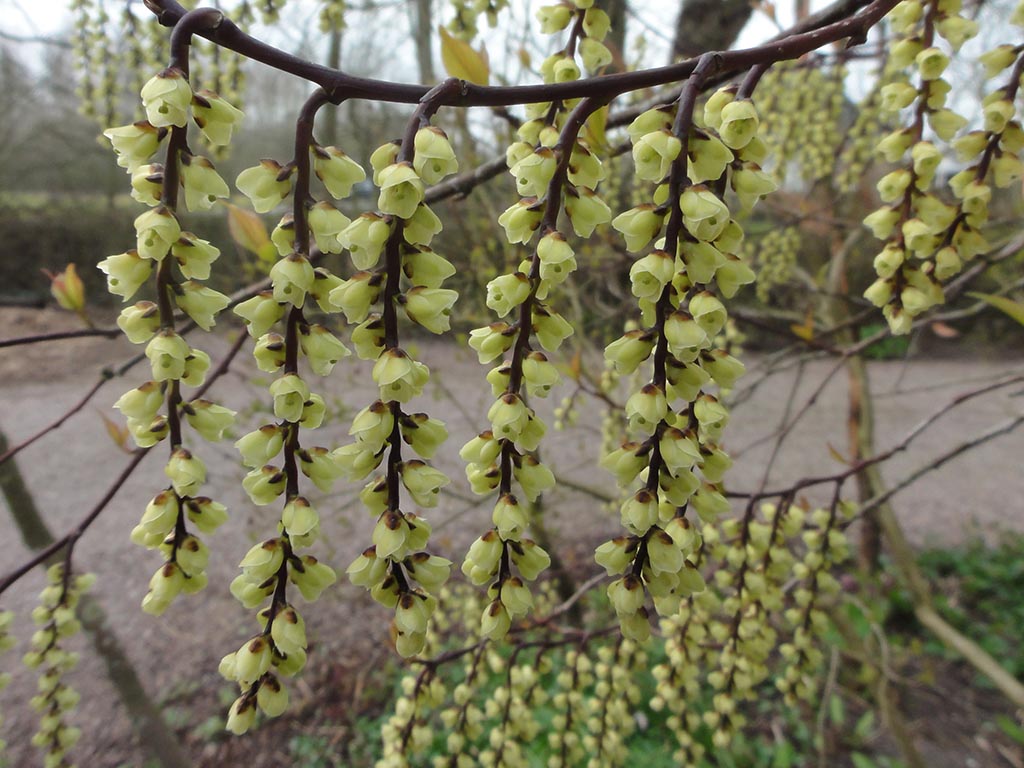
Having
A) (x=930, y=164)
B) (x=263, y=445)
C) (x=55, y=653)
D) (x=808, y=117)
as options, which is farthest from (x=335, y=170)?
(x=808, y=117)

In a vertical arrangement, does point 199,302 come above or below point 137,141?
below

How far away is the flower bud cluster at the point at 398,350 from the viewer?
0.54 meters

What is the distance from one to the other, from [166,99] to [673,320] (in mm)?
462

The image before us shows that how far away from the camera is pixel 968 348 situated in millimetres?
10992

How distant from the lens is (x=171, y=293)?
1.98ft

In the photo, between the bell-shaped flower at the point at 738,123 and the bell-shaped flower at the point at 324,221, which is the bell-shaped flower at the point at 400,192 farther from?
the bell-shaped flower at the point at 738,123

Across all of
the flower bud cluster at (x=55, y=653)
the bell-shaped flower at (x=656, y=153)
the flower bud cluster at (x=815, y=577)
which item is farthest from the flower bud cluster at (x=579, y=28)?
the flower bud cluster at (x=55, y=653)

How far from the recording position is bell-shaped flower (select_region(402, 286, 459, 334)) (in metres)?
0.58

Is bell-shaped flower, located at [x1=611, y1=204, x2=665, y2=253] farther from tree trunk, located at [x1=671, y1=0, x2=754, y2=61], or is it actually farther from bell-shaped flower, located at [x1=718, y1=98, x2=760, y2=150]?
tree trunk, located at [x1=671, y1=0, x2=754, y2=61]

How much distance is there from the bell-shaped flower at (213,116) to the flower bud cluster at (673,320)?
37 cm

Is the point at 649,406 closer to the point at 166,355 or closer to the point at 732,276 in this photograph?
the point at 732,276

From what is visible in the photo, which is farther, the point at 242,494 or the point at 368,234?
the point at 242,494

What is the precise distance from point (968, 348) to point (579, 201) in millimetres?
12983

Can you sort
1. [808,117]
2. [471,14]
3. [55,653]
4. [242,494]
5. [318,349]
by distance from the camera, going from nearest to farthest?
[318,349] → [55,653] → [471,14] → [808,117] → [242,494]
